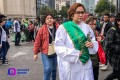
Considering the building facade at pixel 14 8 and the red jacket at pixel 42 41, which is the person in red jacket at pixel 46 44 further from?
the building facade at pixel 14 8

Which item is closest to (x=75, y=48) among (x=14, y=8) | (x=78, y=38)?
(x=78, y=38)

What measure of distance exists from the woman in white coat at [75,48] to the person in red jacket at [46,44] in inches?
76.0

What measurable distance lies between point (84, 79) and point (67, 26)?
75 centimetres

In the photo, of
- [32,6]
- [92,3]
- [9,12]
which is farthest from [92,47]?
[92,3]

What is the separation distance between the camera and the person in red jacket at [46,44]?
621cm

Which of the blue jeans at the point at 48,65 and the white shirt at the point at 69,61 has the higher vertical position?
the white shirt at the point at 69,61

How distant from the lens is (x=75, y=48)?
13.7 ft

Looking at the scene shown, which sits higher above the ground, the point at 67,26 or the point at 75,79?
the point at 67,26

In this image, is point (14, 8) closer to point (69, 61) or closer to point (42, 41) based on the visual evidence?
point (42, 41)

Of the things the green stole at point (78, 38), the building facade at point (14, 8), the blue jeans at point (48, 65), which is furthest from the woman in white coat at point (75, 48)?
the building facade at point (14, 8)

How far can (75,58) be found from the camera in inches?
162

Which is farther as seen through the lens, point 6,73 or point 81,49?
point 6,73

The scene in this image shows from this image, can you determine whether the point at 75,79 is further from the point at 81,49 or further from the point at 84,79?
the point at 81,49

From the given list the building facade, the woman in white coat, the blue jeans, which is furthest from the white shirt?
the building facade
